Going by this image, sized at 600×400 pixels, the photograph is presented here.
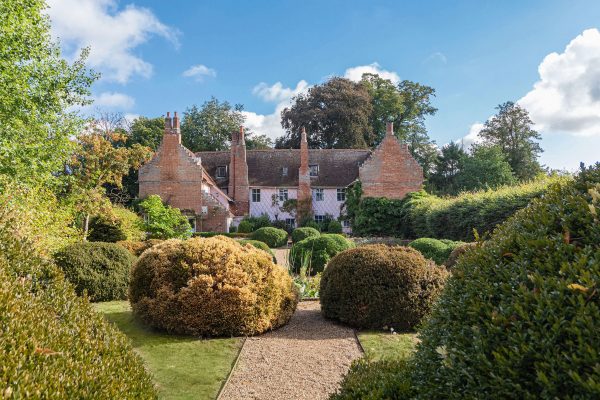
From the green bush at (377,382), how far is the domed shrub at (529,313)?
222 millimetres

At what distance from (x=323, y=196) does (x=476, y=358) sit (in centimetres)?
3639

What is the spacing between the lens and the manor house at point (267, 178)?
112 ft

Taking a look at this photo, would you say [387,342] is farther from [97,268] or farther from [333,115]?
[333,115]

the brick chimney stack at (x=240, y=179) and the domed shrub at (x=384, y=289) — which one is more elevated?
Answer: the brick chimney stack at (x=240, y=179)

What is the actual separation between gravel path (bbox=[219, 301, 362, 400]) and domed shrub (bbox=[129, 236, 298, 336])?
1.37ft

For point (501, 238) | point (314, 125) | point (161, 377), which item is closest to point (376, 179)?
point (314, 125)

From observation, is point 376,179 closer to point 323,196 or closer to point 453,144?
point 323,196

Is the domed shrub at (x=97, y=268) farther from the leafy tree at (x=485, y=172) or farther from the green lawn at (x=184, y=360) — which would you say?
the leafy tree at (x=485, y=172)

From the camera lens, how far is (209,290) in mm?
7191

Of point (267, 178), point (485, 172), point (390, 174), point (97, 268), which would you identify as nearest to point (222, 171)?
point (267, 178)

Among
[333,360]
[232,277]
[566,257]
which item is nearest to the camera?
[566,257]

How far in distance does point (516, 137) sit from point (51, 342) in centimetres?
A: 5498

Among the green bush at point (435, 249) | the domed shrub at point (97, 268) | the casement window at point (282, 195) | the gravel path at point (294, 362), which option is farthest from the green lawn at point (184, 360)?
the casement window at point (282, 195)

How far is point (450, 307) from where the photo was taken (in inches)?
106
